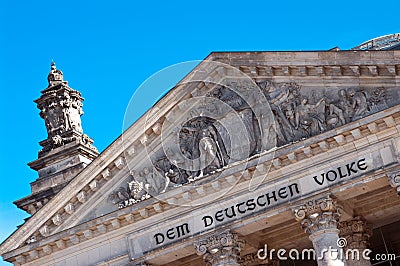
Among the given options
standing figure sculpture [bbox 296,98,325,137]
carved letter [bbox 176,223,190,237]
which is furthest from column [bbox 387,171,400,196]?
carved letter [bbox 176,223,190,237]

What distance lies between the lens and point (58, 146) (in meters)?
39.7

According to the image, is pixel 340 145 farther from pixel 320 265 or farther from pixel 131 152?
pixel 131 152

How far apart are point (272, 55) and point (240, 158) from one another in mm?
3481

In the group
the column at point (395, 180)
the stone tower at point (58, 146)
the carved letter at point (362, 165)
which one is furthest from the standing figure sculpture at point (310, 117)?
the stone tower at point (58, 146)

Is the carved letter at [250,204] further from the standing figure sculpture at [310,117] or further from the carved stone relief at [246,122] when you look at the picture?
the standing figure sculpture at [310,117]

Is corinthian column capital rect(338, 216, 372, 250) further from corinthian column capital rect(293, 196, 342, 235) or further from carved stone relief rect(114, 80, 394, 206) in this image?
carved stone relief rect(114, 80, 394, 206)

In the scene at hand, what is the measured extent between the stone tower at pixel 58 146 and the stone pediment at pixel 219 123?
4.69 m

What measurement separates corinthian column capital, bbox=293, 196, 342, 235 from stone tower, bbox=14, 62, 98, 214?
1190cm

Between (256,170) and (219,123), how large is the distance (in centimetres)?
240

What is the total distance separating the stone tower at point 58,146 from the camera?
39.2 meters

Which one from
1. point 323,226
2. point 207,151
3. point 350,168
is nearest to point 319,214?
point 323,226

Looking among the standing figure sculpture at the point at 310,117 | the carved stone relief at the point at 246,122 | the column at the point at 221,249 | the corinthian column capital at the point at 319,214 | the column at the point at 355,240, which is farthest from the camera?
the column at the point at 355,240

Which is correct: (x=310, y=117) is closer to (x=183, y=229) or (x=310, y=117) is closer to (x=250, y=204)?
(x=250, y=204)

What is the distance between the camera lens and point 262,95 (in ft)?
104
